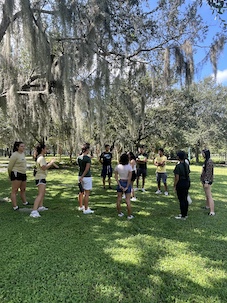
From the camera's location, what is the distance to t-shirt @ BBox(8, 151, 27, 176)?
4109 millimetres

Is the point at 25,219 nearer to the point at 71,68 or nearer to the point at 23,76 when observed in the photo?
the point at 71,68

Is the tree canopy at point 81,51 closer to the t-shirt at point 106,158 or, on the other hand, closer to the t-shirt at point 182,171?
the t-shirt at point 106,158

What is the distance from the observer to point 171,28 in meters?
5.65


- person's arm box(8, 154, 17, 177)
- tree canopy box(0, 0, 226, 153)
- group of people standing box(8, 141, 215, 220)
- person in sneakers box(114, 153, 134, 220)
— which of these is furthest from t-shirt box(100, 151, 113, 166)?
person's arm box(8, 154, 17, 177)

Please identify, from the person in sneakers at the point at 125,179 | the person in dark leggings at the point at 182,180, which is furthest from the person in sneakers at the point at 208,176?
the person in sneakers at the point at 125,179

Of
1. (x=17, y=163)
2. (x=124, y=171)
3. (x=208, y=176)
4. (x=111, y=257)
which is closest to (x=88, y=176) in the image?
(x=124, y=171)

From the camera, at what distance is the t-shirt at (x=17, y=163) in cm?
411

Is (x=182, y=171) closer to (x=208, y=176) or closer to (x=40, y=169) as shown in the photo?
(x=208, y=176)


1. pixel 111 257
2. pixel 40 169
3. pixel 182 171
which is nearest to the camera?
pixel 111 257

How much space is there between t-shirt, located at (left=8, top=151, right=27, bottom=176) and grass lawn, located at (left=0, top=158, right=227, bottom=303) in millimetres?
736

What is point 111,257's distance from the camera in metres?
2.45

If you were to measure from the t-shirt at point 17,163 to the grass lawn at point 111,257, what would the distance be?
74 centimetres

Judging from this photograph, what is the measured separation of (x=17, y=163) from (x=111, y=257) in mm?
2570

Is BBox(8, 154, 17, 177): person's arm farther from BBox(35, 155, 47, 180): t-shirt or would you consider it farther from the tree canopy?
the tree canopy
